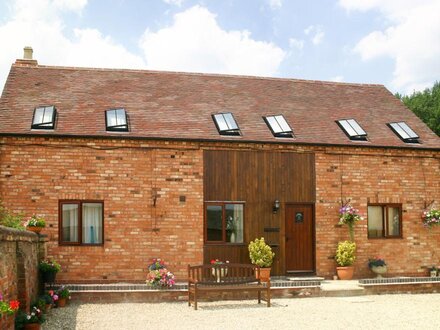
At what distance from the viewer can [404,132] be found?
1859 centimetres

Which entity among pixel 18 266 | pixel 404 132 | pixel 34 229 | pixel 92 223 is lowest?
pixel 18 266

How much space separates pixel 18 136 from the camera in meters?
15.2

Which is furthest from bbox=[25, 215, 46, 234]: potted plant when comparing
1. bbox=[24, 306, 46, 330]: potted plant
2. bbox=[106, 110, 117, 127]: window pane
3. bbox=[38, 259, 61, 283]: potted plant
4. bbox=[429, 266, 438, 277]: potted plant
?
bbox=[429, 266, 438, 277]: potted plant

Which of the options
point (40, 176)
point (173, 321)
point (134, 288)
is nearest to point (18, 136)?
point (40, 176)

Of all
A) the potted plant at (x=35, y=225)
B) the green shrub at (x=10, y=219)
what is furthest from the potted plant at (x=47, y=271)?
the green shrub at (x=10, y=219)

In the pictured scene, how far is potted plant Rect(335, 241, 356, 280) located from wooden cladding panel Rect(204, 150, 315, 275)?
5.09 ft

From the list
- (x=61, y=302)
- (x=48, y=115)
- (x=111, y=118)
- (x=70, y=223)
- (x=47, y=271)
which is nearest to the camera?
(x=61, y=302)

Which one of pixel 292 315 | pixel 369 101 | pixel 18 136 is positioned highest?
pixel 369 101

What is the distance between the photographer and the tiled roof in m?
16.4

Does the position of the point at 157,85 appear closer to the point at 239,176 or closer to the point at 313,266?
the point at 239,176

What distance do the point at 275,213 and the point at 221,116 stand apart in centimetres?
325

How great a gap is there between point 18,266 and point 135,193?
548cm

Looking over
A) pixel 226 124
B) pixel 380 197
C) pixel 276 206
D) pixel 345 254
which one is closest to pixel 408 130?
pixel 380 197

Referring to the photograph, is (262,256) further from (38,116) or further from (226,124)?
(38,116)
